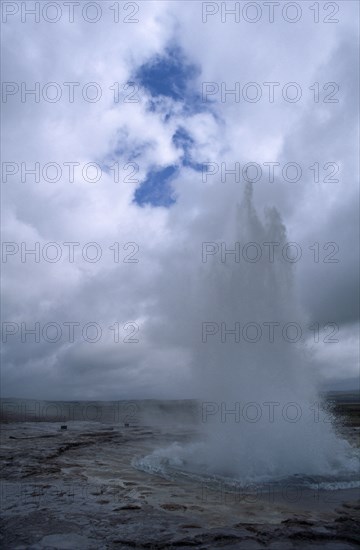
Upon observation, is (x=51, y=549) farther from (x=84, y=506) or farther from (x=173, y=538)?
(x=84, y=506)

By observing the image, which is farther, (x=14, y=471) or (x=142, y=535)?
(x=14, y=471)

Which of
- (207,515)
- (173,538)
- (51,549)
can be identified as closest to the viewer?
(51,549)

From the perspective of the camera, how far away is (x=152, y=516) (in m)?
9.24

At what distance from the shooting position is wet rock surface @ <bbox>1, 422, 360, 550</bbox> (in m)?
7.57

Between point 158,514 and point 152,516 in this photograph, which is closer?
point 152,516

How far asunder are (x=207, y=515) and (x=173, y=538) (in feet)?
6.54

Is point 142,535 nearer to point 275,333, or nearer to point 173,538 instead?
point 173,538

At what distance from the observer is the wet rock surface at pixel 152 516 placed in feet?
24.8

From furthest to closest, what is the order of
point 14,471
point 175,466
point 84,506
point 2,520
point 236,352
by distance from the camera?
point 236,352 < point 175,466 < point 14,471 < point 84,506 < point 2,520

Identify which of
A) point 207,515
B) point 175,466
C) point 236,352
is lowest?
point 175,466

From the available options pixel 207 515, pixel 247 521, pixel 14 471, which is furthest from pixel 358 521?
pixel 14 471

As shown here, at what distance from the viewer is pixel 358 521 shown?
9047 mm

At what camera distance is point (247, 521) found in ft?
29.6

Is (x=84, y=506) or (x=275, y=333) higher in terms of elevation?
(x=275, y=333)
